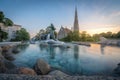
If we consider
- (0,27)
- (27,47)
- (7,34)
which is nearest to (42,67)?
(7,34)

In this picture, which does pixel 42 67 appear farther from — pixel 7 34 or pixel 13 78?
pixel 7 34

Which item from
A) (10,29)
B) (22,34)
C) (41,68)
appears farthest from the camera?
(10,29)

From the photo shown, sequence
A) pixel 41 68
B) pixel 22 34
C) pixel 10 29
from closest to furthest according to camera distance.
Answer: pixel 41 68 < pixel 22 34 < pixel 10 29

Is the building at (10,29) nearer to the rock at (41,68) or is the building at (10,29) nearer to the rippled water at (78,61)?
the rippled water at (78,61)

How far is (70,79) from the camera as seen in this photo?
2.37m

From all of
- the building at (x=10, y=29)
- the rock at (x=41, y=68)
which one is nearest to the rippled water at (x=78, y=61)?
the rock at (x=41, y=68)

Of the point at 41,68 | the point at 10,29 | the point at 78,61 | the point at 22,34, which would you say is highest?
the point at 10,29

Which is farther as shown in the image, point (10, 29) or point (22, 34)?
point (10, 29)

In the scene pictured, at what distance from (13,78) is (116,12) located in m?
4.14

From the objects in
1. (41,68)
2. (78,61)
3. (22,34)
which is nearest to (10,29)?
(22,34)

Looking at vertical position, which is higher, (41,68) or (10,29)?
(10,29)

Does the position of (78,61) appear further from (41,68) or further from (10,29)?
(10,29)

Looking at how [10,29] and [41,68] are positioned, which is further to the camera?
[10,29]

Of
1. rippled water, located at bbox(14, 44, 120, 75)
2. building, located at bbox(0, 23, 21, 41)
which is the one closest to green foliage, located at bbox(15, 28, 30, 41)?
building, located at bbox(0, 23, 21, 41)
